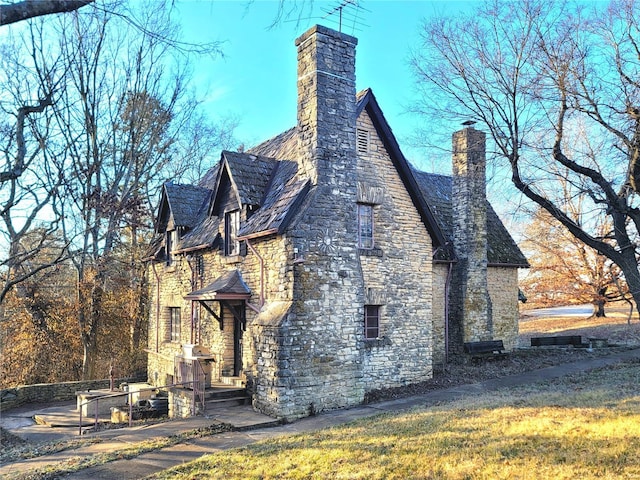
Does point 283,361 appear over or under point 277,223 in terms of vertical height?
under

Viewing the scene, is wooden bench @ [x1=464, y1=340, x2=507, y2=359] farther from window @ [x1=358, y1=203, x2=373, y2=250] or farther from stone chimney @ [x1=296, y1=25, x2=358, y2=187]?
stone chimney @ [x1=296, y1=25, x2=358, y2=187]

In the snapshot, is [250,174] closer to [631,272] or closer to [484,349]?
[484,349]

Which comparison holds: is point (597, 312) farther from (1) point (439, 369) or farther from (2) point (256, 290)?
(2) point (256, 290)

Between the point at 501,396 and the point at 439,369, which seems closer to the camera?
the point at 501,396

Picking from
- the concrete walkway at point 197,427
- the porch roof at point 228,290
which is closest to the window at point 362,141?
the porch roof at point 228,290

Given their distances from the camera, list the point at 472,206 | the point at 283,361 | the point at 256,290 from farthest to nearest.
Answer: the point at 472,206 → the point at 256,290 → the point at 283,361

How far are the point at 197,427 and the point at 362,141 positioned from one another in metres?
8.73

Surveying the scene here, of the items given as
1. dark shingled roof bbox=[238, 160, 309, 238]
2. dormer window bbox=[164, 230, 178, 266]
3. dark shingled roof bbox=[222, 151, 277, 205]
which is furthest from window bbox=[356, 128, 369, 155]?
dormer window bbox=[164, 230, 178, 266]

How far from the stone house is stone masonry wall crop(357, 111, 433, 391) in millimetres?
40

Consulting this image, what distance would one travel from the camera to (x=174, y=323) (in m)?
20.1

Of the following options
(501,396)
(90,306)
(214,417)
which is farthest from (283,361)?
(90,306)

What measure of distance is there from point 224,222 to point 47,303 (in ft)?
42.3

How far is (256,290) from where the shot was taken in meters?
13.8

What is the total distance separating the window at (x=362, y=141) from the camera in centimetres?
1458
